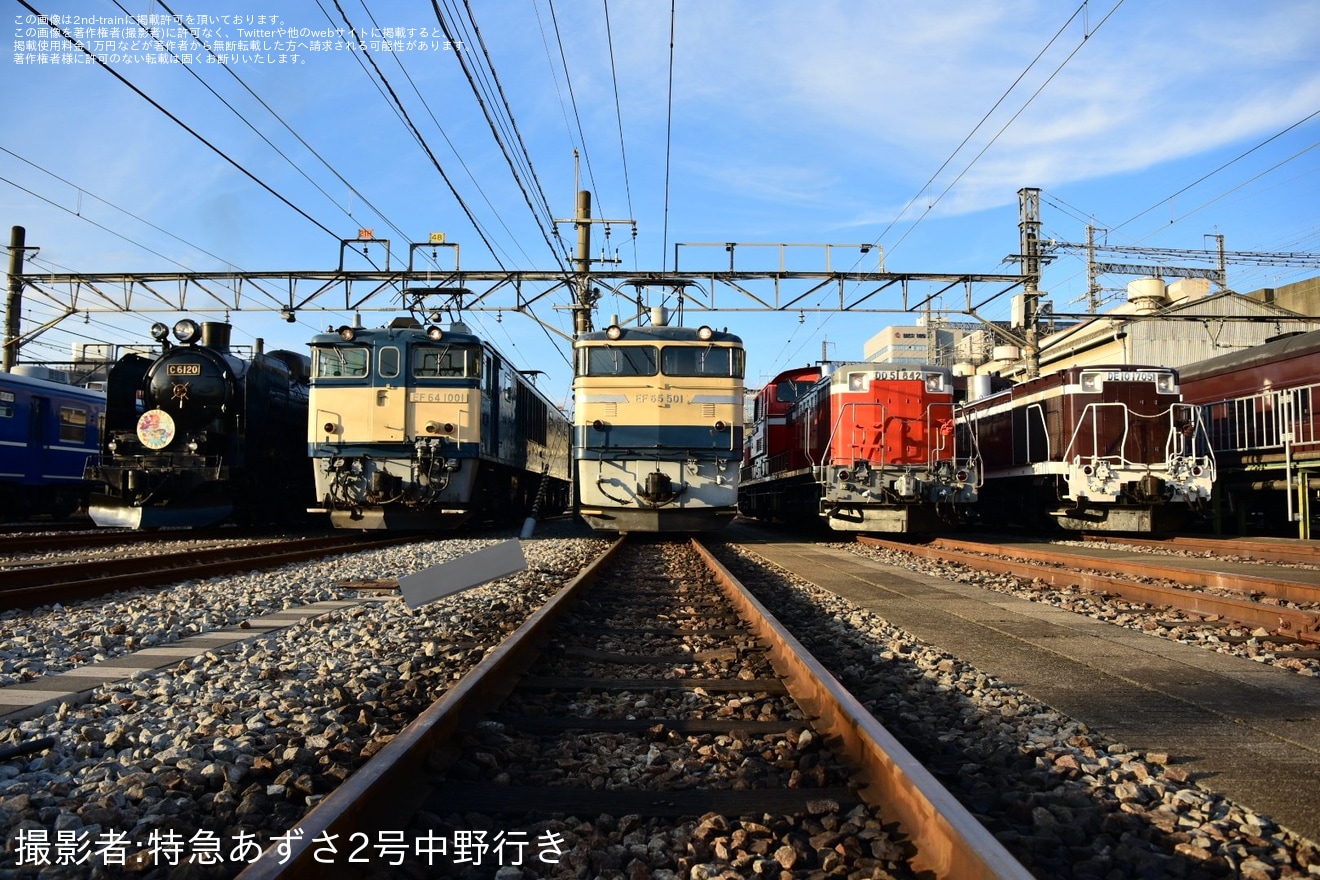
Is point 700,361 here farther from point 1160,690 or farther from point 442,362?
point 1160,690

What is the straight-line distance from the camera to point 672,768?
308 cm

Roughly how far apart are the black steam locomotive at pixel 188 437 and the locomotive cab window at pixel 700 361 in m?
7.60

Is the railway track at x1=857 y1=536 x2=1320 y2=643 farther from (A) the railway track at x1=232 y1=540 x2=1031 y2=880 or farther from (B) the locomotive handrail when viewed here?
(A) the railway track at x1=232 y1=540 x2=1031 y2=880

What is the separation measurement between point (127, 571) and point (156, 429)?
635cm

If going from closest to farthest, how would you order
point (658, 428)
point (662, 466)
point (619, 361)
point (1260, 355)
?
1. point (662, 466)
2. point (658, 428)
3. point (619, 361)
4. point (1260, 355)

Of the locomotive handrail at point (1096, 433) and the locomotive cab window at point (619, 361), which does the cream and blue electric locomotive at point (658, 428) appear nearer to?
the locomotive cab window at point (619, 361)

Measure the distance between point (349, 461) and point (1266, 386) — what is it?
1602 cm

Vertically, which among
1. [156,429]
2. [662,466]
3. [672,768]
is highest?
[156,429]

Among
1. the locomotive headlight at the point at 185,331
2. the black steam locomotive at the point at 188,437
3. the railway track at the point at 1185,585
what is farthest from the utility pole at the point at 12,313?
the railway track at the point at 1185,585

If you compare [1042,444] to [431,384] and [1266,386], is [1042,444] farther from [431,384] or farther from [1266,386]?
[431,384]

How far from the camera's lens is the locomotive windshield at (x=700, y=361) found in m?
14.2

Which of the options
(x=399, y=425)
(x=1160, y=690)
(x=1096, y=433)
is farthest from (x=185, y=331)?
(x=1096, y=433)

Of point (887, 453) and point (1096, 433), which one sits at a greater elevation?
point (1096, 433)

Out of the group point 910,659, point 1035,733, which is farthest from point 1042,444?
point 1035,733
